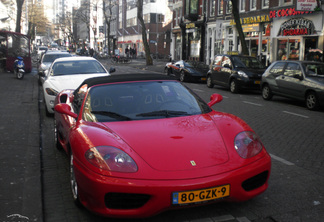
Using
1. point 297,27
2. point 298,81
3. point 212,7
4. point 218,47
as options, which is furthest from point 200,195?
point 212,7

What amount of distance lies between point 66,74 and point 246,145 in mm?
7836

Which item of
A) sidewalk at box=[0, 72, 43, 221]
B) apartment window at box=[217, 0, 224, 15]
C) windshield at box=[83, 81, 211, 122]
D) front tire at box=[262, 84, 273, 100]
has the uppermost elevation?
apartment window at box=[217, 0, 224, 15]

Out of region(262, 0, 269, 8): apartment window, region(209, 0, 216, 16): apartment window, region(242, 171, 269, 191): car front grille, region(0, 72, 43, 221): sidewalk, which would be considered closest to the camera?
region(242, 171, 269, 191): car front grille

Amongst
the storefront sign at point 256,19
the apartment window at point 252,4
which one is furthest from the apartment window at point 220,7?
the apartment window at point 252,4

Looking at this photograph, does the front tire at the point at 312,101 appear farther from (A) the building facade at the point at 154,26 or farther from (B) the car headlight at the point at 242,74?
(A) the building facade at the point at 154,26

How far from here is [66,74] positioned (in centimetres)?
1086

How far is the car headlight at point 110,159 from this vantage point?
11.6 ft

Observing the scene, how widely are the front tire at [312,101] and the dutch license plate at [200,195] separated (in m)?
9.37

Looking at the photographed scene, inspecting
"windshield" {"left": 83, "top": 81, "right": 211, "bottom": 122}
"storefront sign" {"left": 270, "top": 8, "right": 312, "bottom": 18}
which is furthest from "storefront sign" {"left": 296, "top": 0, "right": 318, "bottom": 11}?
"windshield" {"left": 83, "top": 81, "right": 211, "bottom": 122}

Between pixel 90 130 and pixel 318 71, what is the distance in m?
10.5

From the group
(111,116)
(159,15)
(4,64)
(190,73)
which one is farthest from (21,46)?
(159,15)

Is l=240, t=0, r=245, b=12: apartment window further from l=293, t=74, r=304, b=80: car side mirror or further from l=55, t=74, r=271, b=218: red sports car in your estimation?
l=55, t=74, r=271, b=218: red sports car

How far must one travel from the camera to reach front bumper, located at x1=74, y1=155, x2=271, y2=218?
11.0 ft

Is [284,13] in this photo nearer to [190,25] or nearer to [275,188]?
[190,25]
